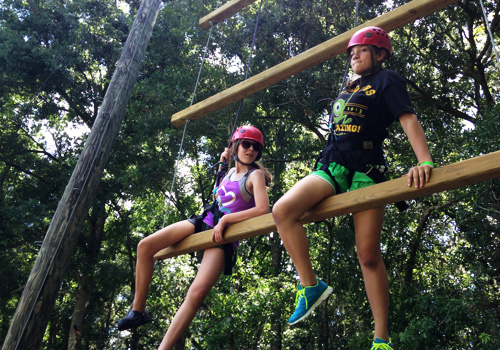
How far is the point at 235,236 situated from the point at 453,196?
23.8 ft

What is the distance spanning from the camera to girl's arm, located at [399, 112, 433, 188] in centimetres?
209

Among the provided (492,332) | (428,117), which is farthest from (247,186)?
(428,117)

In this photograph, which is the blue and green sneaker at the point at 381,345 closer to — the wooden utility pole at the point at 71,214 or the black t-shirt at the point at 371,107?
the black t-shirt at the point at 371,107

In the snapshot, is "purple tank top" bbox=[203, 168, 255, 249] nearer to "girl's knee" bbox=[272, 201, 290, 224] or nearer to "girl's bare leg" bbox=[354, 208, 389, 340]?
"girl's knee" bbox=[272, 201, 290, 224]

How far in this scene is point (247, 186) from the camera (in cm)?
319

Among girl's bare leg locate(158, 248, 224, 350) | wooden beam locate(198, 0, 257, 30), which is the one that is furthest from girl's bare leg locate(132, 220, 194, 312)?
wooden beam locate(198, 0, 257, 30)

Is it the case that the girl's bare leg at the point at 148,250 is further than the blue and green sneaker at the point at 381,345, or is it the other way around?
the girl's bare leg at the point at 148,250

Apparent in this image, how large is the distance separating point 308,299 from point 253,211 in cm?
73

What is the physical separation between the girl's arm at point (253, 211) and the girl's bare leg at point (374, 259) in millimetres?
696

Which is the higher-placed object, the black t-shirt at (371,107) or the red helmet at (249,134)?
the red helmet at (249,134)

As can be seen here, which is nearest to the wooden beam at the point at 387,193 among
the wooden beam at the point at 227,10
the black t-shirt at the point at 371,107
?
the black t-shirt at the point at 371,107

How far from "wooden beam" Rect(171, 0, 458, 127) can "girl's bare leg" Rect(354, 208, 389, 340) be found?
1.25m

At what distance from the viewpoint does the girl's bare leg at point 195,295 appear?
2964 mm

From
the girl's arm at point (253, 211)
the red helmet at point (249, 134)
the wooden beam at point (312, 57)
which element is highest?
the wooden beam at point (312, 57)
